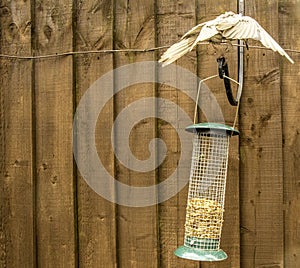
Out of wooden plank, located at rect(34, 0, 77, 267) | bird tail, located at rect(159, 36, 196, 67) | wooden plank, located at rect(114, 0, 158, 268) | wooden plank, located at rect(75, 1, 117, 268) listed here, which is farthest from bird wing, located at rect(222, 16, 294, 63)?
wooden plank, located at rect(34, 0, 77, 267)

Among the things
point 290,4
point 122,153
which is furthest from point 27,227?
point 290,4

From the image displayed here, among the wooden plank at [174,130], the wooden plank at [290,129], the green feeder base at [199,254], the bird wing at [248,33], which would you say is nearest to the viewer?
the bird wing at [248,33]

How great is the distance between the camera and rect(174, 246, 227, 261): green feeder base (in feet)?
7.03

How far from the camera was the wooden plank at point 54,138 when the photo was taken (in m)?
2.75

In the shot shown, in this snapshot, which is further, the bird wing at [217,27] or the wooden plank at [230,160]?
the wooden plank at [230,160]

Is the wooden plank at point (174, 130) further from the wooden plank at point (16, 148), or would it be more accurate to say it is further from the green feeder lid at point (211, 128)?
the wooden plank at point (16, 148)

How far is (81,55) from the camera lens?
2754 mm

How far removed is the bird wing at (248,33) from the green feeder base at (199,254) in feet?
2.42

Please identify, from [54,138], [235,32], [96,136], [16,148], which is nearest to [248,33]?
[235,32]

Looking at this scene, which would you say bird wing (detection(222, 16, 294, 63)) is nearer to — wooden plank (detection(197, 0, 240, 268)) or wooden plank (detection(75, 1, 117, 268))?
wooden plank (detection(197, 0, 240, 268))

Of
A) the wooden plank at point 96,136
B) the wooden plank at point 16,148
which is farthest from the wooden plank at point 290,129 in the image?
the wooden plank at point 16,148

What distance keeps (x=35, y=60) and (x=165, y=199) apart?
2.85 feet

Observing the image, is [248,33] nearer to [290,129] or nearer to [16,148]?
[290,129]

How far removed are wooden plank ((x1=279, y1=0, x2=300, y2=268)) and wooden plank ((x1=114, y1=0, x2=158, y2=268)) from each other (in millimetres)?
551
